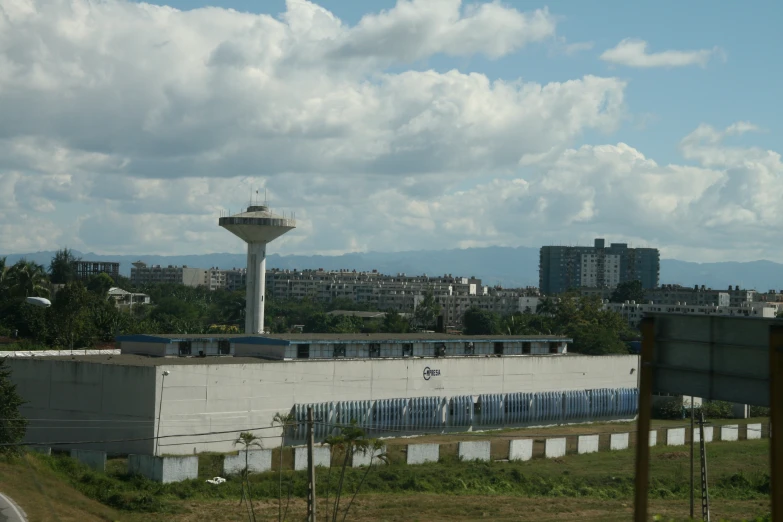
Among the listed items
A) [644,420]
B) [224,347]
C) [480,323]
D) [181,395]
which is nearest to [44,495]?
[181,395]

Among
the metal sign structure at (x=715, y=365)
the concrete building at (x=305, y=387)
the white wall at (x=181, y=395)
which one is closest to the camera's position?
the metal sign structure at (x=715, y=365)

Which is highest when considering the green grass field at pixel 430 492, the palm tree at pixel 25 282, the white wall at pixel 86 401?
the palm tree at pixel 25 282

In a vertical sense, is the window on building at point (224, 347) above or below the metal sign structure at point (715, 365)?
below

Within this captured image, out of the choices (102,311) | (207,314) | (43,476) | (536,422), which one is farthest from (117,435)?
(207,314)

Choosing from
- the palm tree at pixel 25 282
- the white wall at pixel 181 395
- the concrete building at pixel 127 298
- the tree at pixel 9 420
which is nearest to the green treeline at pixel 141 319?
the palm tree at pixel 25 282

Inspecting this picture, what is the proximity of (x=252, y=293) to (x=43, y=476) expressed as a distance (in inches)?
1737

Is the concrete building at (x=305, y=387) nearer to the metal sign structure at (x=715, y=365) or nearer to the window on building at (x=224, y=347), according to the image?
the window on building at (x=224, y=347)

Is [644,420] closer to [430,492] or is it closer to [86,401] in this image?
[430,492]

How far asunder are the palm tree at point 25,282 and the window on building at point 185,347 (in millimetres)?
47261

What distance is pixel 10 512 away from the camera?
113ft

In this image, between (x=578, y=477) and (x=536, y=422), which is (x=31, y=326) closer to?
(x=536, y=422)

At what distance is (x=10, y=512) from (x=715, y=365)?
26.5 meters

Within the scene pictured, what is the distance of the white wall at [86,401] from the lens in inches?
1981

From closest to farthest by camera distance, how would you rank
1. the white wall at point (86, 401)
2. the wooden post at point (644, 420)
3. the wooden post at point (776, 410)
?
the wooden post at point (776, 410) < the wooden post at point (644, 420) < the white wall at point (86, 401)
